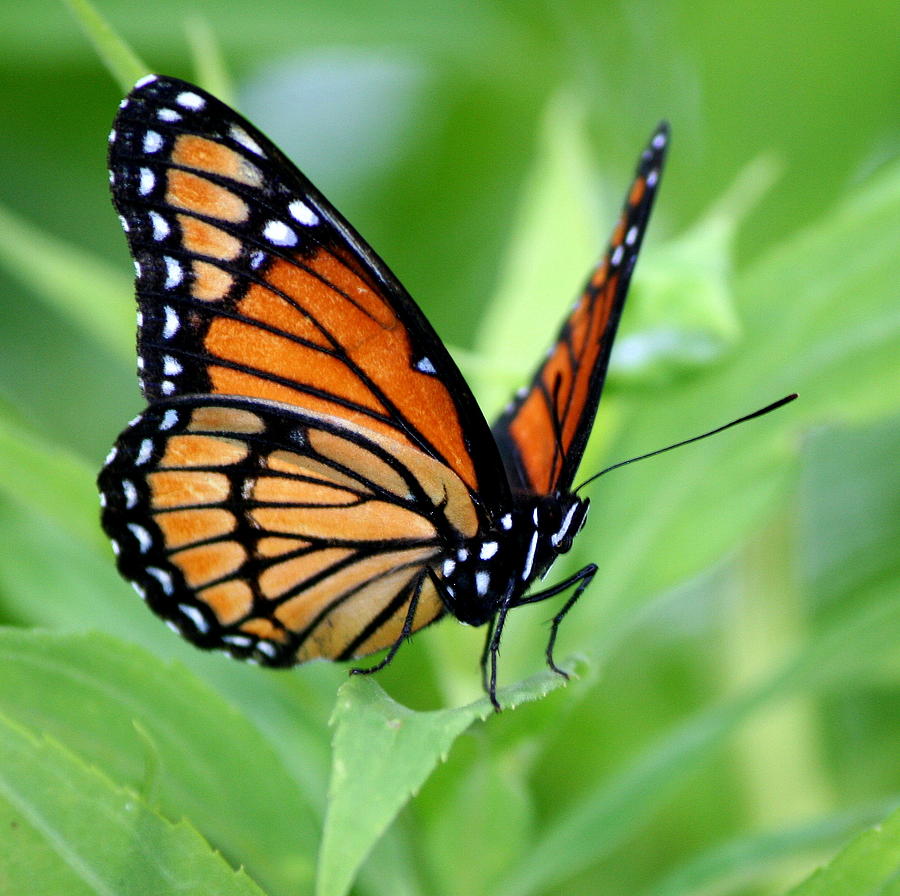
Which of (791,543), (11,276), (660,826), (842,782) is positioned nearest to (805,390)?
(791,543)

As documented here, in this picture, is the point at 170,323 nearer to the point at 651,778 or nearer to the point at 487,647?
the point at 487,647

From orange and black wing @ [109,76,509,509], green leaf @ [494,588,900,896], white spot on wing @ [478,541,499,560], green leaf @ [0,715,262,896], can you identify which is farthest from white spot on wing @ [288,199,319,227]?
green leaf @ [494,588,900,896]

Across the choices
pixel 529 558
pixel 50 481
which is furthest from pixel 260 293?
pixel 529 558

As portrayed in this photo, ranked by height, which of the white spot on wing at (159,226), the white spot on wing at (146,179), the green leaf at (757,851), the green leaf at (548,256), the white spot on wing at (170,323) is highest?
the white spot on wing at (146,179)

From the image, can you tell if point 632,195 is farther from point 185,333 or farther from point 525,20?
point 525,20

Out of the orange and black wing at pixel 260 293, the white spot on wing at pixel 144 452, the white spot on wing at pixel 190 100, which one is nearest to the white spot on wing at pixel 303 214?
the orange and black wing at pixel 260 293

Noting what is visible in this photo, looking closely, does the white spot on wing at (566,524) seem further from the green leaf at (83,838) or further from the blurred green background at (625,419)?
the green leaf at (83,838)

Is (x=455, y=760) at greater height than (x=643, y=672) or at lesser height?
greater
